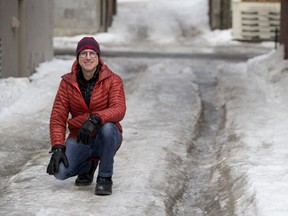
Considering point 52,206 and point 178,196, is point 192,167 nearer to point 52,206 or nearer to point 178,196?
point 178,196

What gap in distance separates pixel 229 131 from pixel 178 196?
127 inches

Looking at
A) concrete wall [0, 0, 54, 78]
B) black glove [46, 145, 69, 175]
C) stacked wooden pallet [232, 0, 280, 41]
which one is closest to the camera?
black glove [46, 145, 69, 175]

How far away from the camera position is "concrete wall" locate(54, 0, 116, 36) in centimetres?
3206

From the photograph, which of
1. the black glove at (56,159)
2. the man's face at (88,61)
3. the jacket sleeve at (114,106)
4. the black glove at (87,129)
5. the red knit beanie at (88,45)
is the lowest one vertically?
the black glove at (56,159)

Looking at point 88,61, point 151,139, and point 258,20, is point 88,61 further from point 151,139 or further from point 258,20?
point 258,20

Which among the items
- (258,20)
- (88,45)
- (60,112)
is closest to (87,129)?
(60,112)

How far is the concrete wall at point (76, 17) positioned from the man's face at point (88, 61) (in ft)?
84.2

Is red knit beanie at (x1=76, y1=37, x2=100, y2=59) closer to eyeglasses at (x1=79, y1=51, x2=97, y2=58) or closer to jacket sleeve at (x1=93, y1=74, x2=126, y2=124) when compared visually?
eyeglasses at (x1=79, y1=51, x2=97, y2=58)

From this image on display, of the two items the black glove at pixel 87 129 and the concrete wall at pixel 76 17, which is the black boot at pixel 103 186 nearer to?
the black glove at pixel 87 129

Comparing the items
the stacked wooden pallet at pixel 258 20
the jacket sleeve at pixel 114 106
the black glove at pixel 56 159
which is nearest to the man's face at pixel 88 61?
the jacket sleeve at pixel 114 106

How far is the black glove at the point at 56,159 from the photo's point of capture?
21.7 ft

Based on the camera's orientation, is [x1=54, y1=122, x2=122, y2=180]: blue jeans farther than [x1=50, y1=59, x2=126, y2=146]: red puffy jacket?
No

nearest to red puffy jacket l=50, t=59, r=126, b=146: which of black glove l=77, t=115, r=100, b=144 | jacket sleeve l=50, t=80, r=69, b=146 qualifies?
jacket sleeve l=50, t=80, r=69, b=146

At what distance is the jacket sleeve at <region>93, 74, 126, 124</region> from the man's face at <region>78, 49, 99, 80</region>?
0.73 ft
